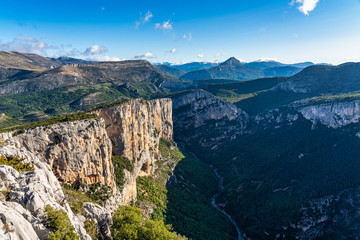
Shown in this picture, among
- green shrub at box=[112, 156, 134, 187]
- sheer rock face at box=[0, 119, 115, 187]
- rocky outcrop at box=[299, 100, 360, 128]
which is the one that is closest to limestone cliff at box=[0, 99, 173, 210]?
sheer rock face at box=[0, 119, 115, 187]

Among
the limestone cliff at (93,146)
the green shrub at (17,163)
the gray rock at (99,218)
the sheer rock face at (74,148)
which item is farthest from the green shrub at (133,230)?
the green shrub at (17,163)

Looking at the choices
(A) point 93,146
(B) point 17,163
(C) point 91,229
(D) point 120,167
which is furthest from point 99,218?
(D) point 120,167

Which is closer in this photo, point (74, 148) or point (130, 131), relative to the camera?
point (74, 148)

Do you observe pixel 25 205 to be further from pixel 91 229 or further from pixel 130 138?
pixel 130 138

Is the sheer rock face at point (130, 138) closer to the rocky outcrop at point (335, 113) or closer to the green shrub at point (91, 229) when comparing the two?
the green shrub at point (91, 229)

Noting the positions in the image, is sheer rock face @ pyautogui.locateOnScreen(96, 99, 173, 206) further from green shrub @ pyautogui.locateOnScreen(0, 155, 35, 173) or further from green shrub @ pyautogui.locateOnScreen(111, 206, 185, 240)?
green shrub @ pyautogui.locateOnScreen(0, 155, 35, 173)

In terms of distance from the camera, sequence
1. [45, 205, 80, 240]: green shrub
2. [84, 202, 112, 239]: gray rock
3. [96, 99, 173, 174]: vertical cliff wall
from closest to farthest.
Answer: [45, 205, 80, 240]: green shrub < [84, 202, 112, 239]: gray rock < [96, 99, 173, 174]: vertical cliff wall

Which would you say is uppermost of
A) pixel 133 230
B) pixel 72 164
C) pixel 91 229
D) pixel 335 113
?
pixel 335 113

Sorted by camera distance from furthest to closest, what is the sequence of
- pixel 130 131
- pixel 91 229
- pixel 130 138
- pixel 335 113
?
pixel 335 113
pixel 130 138
pixel 130 131
pixel 91 229

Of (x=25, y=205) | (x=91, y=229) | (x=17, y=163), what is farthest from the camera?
(x=17, y=163)
